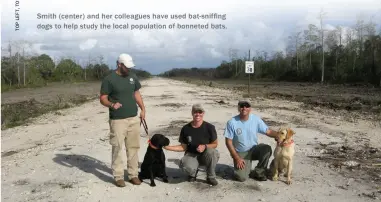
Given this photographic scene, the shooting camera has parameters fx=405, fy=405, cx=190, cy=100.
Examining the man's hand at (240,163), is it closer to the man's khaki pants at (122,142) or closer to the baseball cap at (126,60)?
the man's khaki pants at (122,142)

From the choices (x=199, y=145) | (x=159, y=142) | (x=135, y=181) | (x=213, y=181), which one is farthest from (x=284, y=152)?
(x=135, y=181)

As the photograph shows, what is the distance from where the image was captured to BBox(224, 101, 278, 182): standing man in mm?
6500

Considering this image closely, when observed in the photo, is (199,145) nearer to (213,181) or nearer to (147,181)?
(213,181)

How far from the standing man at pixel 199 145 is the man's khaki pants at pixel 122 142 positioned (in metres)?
0.57

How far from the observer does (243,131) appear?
655 cm

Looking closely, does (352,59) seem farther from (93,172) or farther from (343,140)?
(93,172)

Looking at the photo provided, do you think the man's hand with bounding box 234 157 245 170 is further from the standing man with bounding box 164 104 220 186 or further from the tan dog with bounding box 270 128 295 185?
the tan dog with bounding box 270 128 295 185

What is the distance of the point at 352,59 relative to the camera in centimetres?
5119

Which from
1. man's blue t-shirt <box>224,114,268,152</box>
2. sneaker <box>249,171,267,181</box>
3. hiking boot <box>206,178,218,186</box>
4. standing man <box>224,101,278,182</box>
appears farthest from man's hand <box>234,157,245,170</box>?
hiking boot <box>206,178,218,186</box>

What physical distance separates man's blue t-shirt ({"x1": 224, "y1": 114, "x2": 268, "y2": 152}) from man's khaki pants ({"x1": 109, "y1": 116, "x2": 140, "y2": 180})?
1.47 meters

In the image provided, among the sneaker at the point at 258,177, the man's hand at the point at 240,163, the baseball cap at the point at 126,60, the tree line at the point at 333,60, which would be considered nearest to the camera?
the baseball cap at the point at 126,60

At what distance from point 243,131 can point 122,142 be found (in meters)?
1.94

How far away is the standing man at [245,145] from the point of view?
6500 millimetres

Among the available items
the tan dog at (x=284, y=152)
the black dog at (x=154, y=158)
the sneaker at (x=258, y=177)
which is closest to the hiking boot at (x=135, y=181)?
the black dog at (x=154, y=158)
